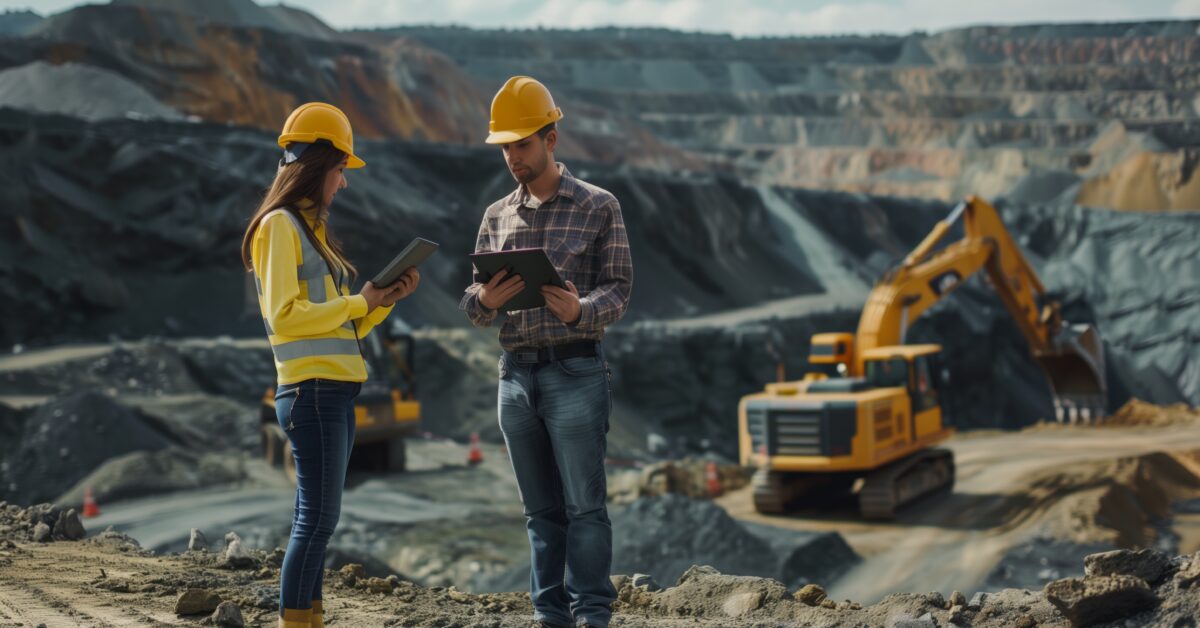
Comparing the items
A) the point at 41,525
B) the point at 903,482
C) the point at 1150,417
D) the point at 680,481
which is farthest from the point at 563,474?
the point at 1150,417

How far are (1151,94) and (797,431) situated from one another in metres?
57.6

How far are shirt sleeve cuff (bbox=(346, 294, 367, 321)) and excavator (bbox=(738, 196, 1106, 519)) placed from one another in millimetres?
9740

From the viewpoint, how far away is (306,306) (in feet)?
10.9

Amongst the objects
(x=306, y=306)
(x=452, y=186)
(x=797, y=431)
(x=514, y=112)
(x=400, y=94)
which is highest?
(x=400, y=94)

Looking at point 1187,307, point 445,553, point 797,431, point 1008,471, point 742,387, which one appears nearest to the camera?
point 445,553

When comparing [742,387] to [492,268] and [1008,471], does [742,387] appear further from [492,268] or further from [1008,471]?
[492,268]

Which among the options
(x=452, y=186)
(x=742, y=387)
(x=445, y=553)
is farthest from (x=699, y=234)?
(x=445, y=553)

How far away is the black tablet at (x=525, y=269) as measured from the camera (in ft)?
11.0

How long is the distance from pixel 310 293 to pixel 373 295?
172mm

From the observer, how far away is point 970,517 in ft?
44.8

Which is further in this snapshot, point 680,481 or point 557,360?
point 680,481

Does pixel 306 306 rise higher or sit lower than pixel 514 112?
lower

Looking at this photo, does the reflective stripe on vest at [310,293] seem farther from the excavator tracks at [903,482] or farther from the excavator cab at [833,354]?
the excavator cab at [833,354]

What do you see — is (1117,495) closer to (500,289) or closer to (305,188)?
(500,289)
